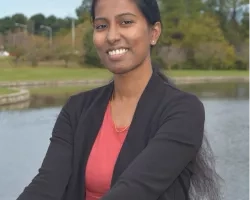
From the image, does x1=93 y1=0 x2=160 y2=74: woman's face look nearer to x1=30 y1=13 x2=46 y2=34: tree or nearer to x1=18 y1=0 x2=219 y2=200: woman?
x1=18 y1=0 x2=219 y2=200: woman

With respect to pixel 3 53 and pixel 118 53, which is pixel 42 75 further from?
pixel 118 53

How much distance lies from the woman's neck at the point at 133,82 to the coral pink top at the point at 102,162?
0.11 meters

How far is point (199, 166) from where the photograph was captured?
163 centimetres

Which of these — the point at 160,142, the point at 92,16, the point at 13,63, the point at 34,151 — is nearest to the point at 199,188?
the point at 160,142

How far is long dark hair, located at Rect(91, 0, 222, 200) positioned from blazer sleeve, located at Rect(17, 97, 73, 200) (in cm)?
31

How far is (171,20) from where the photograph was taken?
184ft

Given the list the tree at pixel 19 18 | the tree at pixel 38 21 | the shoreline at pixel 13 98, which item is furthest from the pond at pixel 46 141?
the tree at pixel 38 21

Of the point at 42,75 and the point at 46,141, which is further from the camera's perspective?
the point at 42,75

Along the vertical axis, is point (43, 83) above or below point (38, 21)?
below

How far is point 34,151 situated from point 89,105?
878cm

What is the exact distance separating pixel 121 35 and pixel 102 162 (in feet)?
1.07

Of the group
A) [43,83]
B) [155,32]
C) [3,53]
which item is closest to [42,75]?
[43,83]

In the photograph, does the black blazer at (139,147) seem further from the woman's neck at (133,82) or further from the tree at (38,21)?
the tree at (38,21)

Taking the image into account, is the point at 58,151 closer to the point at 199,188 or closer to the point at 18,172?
the point at 199,188
